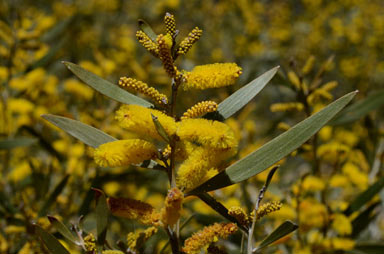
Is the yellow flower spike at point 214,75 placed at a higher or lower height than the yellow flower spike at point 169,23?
lower

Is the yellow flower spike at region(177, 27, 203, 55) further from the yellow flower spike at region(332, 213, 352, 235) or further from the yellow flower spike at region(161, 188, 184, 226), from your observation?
the yellow flower spike at region(332, 213, 352, 235)

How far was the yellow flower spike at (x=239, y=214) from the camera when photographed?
76cm

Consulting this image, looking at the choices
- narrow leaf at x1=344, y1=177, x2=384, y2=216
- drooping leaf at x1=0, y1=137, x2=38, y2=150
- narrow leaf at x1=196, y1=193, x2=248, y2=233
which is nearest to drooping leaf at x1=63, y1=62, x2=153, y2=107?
narrow leaf at x1=196, y1=193, x2=248, y2=233

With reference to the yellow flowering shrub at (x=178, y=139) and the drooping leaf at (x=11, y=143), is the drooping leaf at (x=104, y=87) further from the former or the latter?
the drooping leaf at (x=11, y=143)

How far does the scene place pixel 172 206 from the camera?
67 cm

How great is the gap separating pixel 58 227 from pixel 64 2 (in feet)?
18.7

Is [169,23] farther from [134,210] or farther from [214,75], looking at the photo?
[134,210]

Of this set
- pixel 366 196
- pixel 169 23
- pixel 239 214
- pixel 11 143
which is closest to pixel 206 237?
pixel 239 214

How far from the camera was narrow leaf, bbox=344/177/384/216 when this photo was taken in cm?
125

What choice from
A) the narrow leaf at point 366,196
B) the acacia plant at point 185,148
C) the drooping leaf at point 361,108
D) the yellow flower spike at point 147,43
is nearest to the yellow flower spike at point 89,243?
the acacia plant at point 185,148

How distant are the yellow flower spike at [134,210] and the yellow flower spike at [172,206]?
72mm

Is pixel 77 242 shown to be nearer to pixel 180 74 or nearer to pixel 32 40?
pixel 180 74

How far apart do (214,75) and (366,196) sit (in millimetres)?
797

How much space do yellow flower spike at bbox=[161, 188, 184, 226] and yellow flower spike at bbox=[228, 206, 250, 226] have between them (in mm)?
123
